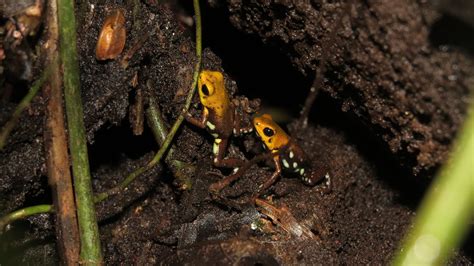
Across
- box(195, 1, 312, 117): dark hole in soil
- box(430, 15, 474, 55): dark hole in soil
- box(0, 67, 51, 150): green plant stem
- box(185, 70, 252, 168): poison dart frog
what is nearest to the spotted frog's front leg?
box(185, 70, 252, 168): poison dart frog

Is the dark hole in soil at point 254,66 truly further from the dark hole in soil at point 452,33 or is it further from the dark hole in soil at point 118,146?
the dark hole in soil at point 452,33

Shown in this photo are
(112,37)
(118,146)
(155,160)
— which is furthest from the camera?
(118,146)

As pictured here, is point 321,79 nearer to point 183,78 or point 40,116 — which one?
point 183,78

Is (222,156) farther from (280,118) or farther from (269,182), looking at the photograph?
(280,118)

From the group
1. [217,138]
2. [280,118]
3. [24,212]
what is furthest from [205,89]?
[24,212]

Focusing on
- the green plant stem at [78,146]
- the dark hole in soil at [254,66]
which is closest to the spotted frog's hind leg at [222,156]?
the dark hole in soil at [254,66]

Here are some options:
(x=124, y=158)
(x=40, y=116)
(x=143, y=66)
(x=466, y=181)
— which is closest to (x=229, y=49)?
(x=143, y=66)
